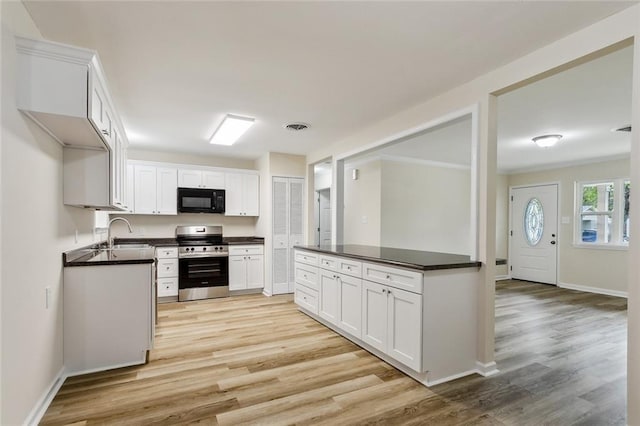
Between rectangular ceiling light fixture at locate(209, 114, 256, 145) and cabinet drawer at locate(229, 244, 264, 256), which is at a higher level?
rectangular ceiling light fixture at locate(209, 114, 256, 145)

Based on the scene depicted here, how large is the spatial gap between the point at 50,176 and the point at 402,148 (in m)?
4.63

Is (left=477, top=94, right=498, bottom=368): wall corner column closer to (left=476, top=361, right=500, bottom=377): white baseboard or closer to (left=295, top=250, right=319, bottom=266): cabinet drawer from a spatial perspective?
(left=476, top=361, right=500, bottom=377): white baseboard

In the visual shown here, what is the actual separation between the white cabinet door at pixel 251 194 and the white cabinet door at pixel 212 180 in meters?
0.40

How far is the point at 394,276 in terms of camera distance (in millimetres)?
2707

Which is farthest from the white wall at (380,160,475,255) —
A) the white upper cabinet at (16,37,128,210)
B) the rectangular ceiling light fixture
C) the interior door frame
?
the white upper cabinet at (16,37,128,210)

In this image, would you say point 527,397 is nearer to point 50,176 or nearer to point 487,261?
point 487,261

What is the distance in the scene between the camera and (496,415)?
2090mm

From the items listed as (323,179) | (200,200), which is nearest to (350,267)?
(200,200)

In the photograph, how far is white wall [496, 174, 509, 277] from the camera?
7.52 metres

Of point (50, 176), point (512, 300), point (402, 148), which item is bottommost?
point (512, 300)

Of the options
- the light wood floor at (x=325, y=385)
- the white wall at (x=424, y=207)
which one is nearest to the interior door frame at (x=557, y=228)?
the white wall at (x=424, y=207)

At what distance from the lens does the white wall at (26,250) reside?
165 centimetres

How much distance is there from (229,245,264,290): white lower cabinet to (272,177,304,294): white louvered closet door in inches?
12.3

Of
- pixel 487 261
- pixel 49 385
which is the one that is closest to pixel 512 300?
pixel 487 261
